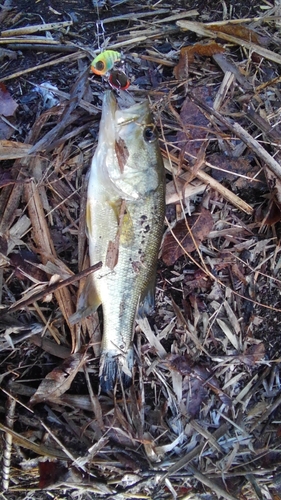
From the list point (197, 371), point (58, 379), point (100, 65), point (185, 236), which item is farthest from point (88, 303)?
point (100, 65)

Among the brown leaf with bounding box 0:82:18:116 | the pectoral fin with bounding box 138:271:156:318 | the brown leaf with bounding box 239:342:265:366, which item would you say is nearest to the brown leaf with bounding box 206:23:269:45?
the brown leaf with bounding box 0:82:18:116

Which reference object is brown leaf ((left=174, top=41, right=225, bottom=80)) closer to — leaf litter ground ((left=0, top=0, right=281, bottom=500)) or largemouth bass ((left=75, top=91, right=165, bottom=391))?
leaf litter ground ((left=0, top=0, right=281, bottom=500))

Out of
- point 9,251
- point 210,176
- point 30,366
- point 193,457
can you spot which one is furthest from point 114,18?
point 193,457

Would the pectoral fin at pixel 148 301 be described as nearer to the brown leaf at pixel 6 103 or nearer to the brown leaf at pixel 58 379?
the brown leaf at pixel 58 379

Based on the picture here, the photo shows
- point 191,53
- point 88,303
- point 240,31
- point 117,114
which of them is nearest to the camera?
point 117,114

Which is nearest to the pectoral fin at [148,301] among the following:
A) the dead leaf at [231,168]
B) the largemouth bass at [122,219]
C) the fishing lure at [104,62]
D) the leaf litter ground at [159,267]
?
the largemouth bass at [122,219]

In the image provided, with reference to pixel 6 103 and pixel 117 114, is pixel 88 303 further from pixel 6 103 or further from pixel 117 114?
pixel 6 103

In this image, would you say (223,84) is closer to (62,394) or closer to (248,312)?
(248,312)
